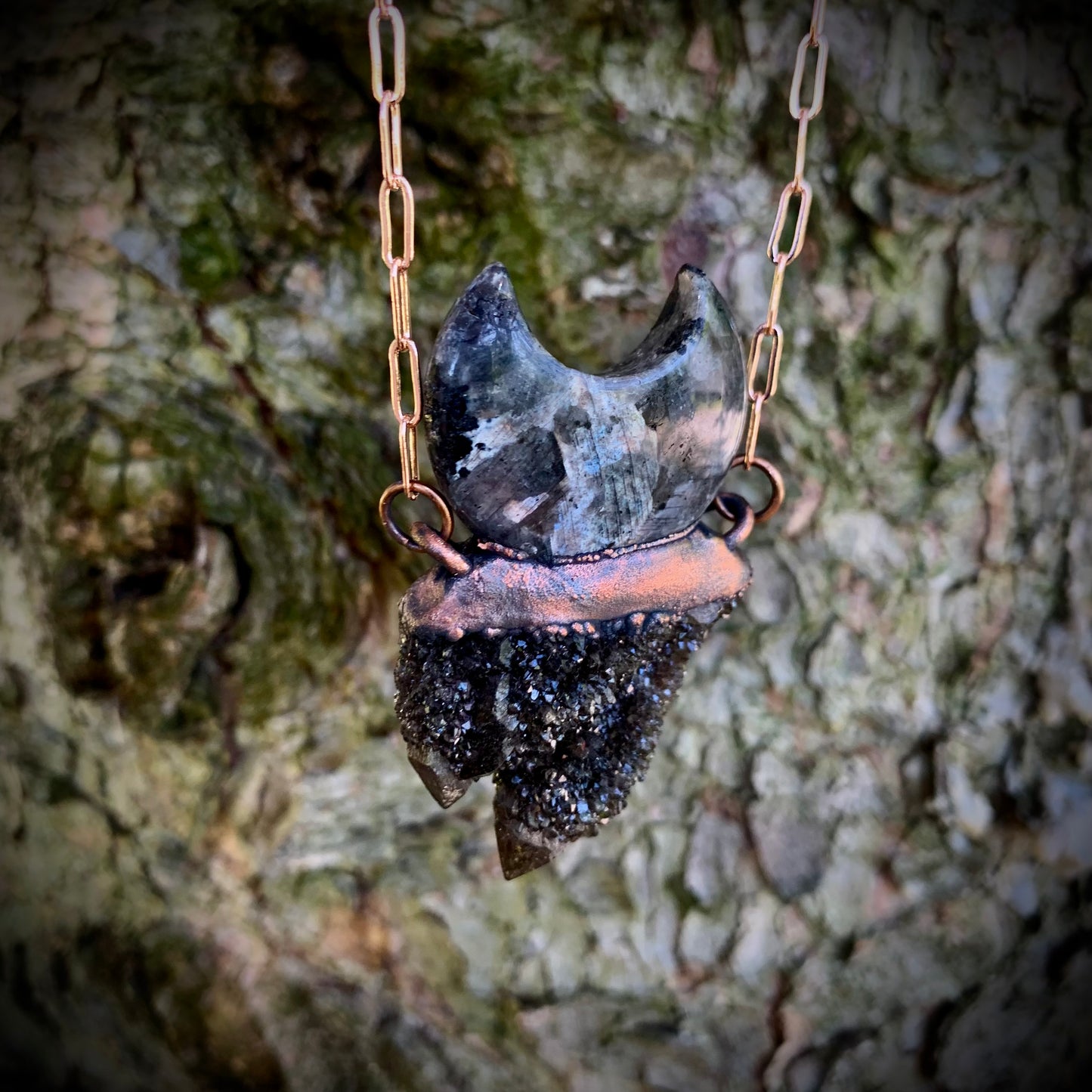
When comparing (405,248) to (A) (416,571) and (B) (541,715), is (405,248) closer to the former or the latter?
(B) (541,715)

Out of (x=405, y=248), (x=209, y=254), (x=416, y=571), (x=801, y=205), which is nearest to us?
(x=405, y=248)

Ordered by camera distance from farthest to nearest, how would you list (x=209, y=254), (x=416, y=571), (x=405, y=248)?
(x=416, y=571) < (x=209, y=254) < (x=405, y=248)

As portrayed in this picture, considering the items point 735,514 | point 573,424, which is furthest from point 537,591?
point 735,514

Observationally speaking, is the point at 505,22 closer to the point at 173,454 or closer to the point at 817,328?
the point at 817,328

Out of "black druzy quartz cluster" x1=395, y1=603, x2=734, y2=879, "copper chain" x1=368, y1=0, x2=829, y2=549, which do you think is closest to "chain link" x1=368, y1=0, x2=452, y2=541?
"copper chain" x1=368, y1=0, x2=829, y2=549

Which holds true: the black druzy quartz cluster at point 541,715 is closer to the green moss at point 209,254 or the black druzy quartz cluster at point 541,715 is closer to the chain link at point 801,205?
the chain link at point 801,205

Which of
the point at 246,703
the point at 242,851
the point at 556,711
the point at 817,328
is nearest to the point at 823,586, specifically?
the point at 817,328

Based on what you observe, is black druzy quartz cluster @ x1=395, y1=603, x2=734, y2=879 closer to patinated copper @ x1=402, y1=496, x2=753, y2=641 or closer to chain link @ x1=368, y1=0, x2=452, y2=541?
patinated copper @ x1=402, y1=496, x2=753, y2=641
